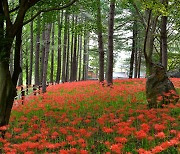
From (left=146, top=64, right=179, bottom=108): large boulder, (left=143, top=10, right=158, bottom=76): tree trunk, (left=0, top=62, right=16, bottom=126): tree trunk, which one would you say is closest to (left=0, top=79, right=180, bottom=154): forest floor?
(left=0, top=62, right=16, bottom=126): tree trunk

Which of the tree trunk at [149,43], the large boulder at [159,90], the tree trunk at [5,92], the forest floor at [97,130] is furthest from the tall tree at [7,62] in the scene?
the tree trunk at [149,43]

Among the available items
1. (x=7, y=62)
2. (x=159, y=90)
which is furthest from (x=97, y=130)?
(x=159, y=90)

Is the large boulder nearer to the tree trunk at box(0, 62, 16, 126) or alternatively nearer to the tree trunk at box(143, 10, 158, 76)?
the tree trunk at box(143, 10, 158, 76)

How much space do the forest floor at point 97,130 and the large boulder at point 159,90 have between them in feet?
1.72

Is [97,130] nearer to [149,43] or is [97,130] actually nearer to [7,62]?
[7,62]

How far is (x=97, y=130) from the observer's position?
7.60m

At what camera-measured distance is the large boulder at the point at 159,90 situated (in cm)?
1038

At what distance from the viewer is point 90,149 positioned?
6.34 m

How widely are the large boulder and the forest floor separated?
0.52 meters

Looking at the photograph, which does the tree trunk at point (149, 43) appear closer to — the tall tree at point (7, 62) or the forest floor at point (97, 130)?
the forest floor at point (97, 130)

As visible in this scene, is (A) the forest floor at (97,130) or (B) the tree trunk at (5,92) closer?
(A) the forest floor at (97,130)

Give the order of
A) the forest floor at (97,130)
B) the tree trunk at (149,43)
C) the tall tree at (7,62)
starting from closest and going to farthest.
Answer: the forest floor at (97,130), the tall tree at (7,62), the tree trunk at (149,43)

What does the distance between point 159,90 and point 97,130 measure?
4.12 metres

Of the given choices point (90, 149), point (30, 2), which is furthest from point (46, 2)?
point (90, 149)
